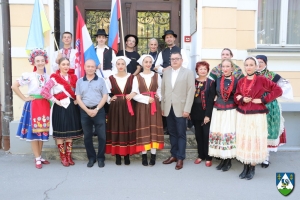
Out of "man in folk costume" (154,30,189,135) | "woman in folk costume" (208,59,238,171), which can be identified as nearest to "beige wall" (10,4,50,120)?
"man in folk costume" (154,30,189,135)

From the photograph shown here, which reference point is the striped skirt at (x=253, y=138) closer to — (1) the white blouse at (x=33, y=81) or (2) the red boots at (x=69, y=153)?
(2) the red boots at (x=69, y=153)

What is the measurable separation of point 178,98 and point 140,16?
2.76m

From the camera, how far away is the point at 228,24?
5.59 m

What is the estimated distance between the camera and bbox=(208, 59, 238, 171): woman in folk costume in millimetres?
4234

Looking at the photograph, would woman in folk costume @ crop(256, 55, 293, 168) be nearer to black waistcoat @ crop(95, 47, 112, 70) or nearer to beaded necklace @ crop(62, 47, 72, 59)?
black waistcoat @ crop(95, 47, 112, 70)

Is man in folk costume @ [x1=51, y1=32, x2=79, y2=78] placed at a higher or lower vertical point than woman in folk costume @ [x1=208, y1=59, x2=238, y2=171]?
higher

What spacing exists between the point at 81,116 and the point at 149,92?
3.45 ft

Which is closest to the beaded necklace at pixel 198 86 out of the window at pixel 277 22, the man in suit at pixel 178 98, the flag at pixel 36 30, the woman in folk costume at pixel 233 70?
the man in suit at pixel 178 98

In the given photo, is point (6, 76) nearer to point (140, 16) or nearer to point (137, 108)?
point (137, 108)

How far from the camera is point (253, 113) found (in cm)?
404

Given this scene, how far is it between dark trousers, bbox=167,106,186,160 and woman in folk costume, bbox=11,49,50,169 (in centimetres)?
182

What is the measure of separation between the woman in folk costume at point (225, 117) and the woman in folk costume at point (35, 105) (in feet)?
8.01

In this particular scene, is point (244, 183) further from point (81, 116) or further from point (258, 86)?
point (81, 116)

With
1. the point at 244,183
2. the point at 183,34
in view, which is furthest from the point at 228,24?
the point at 244,183
